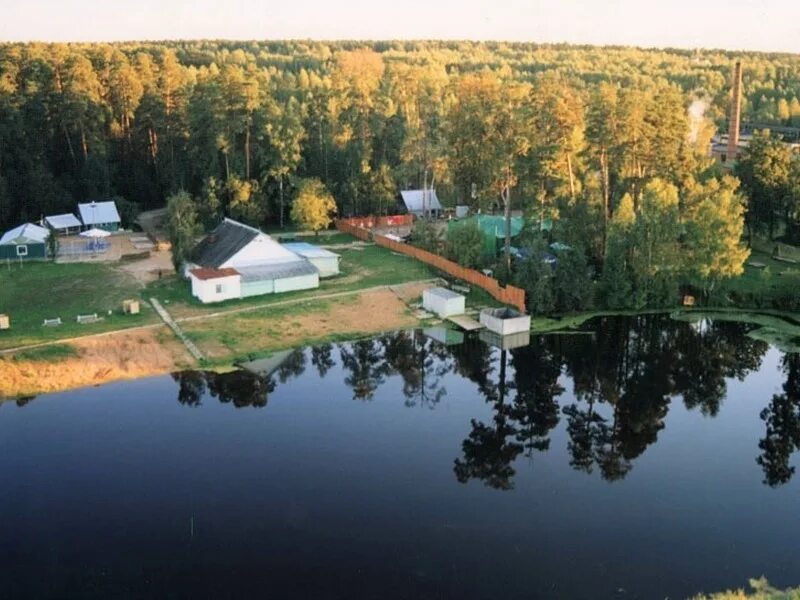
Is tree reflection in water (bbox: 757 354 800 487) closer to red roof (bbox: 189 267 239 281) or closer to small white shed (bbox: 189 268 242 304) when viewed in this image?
small white shed (bbox: 189 268 242 304)

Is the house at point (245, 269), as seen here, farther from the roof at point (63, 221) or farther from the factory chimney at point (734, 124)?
the factory chimney at point (734, 124)

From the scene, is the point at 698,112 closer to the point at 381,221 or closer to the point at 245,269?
the point at 381,221

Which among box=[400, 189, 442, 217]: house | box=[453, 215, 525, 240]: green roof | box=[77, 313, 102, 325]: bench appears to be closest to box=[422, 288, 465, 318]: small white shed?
box=[453, 215, 525, 240]: green roof

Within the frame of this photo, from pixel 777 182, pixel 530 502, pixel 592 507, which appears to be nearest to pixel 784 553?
pixel 592 507

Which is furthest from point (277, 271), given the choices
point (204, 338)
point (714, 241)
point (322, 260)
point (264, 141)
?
point (714, 241)

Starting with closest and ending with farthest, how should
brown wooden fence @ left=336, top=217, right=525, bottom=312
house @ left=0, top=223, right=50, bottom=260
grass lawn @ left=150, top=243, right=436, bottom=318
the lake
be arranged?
1. the lake
2. grass lawn @ left=150, top=243, right=436, bottom=318
3. brown wooden fence @ left=336, top=217, right=525, bottom=312
4. house @ left=0, top=223, right=50, bottom=260

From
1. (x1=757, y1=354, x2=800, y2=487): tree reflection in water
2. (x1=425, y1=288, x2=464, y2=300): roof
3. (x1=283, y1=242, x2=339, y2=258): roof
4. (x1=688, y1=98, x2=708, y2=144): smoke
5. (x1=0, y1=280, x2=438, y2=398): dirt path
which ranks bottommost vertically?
(x1=757, y1=354, x2=800, y2=487): tree reflection in water

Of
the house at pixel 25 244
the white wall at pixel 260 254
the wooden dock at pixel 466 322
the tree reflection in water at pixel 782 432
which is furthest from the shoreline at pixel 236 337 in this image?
the house at pixel 25 244
